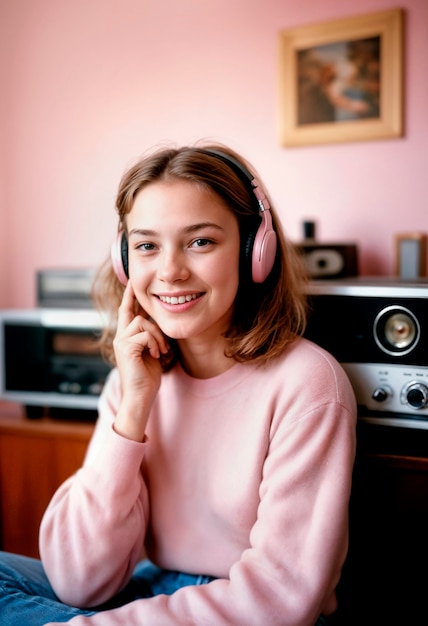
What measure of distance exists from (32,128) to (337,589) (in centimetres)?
166

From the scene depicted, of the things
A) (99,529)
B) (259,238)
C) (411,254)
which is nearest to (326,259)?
(411,254)

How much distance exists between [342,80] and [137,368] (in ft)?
3.45

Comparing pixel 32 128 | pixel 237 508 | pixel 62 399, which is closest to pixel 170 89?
pixel 32 128

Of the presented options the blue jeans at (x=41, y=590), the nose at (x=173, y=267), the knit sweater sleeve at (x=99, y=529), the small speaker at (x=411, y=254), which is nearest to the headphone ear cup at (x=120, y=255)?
the nose at (x=173, y=267)

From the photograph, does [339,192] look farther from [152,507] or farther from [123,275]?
[152,507]

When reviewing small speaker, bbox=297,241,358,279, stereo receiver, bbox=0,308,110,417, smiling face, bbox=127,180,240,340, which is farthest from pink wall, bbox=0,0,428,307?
smiling face, bbox=127,180,240,340

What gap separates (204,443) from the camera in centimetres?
99

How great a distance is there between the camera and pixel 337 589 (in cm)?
112

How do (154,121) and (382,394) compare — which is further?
(154,121)

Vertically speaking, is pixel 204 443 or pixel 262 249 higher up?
pixel 262 249

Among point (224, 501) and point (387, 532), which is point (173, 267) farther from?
point (387, 532)

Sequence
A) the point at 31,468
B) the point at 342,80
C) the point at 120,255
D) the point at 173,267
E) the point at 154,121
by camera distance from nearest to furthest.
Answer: the point at 173,267 → the point at 120,255 → the point at 31,468 → the point at 342,80 → the point at 154,121

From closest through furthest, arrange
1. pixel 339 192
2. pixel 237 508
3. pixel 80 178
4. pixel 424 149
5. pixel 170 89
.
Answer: pixel 237 508, pixel 424 149, pixel 339 192, pixel 170 89, pixel 80 178

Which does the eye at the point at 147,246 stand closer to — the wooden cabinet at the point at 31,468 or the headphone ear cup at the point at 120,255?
the headphone ear cup at the point at 120,255
